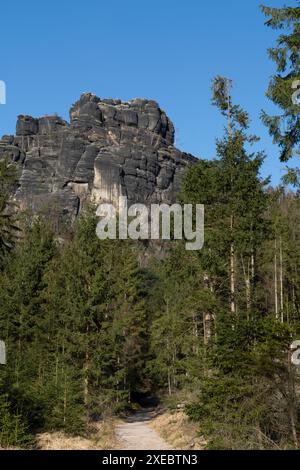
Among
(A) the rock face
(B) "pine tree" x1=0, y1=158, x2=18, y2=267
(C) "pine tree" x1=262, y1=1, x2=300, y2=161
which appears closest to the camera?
(C) "pine tree" x1=262, y1=1, x2=300, y2=161

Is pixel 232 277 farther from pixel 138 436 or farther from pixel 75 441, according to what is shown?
pixel 138 436

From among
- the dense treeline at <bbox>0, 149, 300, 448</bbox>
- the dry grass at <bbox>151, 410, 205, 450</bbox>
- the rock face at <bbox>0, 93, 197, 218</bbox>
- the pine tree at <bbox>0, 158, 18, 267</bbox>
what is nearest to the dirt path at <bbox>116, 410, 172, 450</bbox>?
the dry grass at <bbox>151, 410, 205, 450</bbox>

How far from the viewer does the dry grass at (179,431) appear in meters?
14.6

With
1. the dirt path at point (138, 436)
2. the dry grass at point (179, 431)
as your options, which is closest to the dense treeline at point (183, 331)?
the dry grass at point (179, 431)

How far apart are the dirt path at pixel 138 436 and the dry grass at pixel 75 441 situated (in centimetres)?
47

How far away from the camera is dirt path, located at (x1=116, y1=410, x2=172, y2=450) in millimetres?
16516

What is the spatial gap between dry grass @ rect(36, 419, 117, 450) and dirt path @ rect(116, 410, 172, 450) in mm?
472

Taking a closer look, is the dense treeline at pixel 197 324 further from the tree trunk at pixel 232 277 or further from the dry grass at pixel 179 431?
the dry grass at pixel 179 431

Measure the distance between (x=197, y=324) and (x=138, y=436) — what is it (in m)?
5.13

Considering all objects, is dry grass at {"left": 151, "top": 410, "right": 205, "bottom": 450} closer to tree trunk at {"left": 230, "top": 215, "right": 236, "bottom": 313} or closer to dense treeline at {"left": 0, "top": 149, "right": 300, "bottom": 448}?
dense treeline at {"left": 0, "top": 149, "right": 300, "bottom": 448}

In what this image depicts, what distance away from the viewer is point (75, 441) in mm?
16703

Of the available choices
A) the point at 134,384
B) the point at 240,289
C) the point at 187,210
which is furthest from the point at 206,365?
the point at 134,384

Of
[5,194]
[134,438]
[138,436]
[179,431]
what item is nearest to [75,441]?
[134,438]

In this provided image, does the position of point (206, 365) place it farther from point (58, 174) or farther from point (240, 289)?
point (58, 174)
